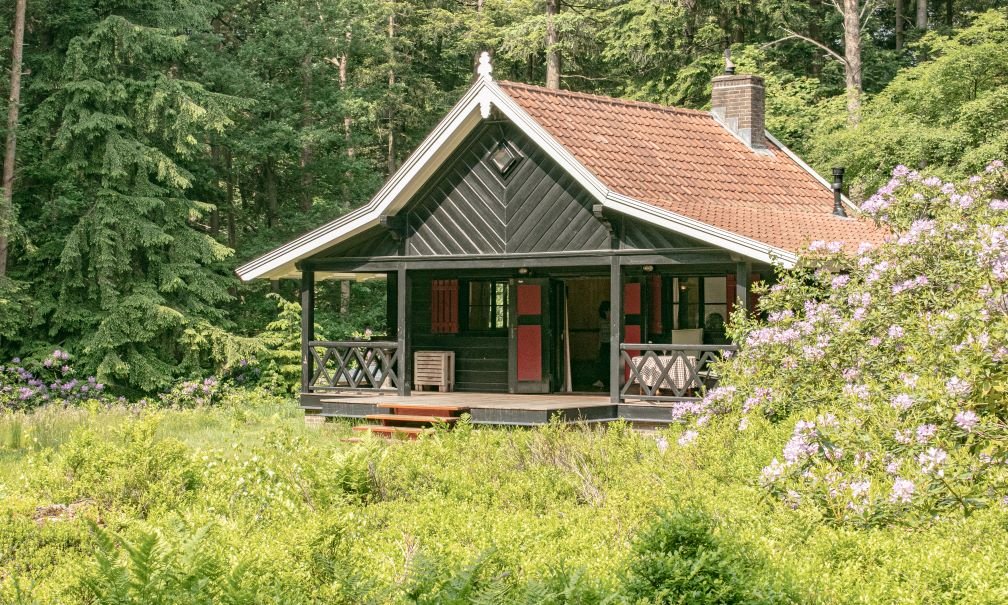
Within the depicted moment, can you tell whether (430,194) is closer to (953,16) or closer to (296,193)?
(296,193)

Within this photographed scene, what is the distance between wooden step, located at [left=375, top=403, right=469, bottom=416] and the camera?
1634 centimetres

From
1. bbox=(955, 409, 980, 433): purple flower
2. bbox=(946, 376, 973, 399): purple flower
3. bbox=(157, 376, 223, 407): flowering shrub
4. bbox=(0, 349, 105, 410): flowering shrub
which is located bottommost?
bbox=(157, 376, 223, 407): flowering shrub

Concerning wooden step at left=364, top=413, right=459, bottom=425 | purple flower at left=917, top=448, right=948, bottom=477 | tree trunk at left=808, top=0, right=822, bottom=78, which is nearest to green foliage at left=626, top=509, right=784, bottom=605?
purple flower at left=917, top=448, right=948, bottom=477

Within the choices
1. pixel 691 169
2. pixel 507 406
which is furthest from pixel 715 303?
pixel 507 406

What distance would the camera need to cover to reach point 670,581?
5543 mm

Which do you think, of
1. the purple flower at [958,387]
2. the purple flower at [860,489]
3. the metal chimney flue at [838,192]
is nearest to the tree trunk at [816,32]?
the metal chimney flue at [838,192]

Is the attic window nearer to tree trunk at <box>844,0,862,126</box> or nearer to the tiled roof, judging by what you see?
Result: the tiled roof

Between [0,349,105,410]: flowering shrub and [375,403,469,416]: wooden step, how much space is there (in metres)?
9.34

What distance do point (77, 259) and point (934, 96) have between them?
1740cm

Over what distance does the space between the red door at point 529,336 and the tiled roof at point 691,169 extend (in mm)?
2716

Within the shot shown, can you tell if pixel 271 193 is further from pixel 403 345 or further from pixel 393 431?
pixel 393 431

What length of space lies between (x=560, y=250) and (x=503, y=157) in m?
1.75

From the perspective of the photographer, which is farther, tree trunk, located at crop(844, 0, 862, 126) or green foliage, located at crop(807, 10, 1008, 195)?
tree trunk, located at crop(844, 0, 862, 126)

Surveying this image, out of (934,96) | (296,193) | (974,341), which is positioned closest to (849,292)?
(974,341)
